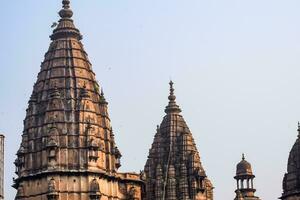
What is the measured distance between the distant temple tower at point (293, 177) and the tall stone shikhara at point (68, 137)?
11975mm

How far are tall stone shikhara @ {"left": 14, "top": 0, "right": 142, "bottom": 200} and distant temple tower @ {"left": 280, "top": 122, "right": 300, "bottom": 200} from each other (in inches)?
471

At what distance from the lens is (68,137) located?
60.5 meters

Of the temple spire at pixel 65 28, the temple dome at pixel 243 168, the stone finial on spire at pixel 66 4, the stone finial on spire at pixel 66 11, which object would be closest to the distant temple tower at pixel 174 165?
the temple dome at pixel 243 168

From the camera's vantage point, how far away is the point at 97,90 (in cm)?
6444

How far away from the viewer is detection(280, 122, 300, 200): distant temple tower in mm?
67938

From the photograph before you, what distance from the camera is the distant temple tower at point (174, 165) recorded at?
67188 mm

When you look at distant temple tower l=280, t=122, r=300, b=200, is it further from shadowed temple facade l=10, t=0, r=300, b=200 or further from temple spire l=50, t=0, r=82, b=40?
temple spire l=50, t=0, r=82, b=40

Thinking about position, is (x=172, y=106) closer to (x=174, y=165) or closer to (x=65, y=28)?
(x=174, y=165)

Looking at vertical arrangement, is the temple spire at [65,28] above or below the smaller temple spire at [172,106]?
above

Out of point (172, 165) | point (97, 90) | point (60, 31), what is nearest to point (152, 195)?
point (172, 165)

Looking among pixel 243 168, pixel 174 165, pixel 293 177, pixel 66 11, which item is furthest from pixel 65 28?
pixel 293 177

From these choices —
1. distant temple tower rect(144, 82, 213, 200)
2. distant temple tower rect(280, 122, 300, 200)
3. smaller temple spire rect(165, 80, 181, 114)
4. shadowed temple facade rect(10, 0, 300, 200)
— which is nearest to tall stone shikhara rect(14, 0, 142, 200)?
shadowed temple facade rect(10, 0, 300, 200)

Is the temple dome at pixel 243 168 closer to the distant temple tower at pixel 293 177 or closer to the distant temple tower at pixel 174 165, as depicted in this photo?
the distant temple tower at pixel 174 165

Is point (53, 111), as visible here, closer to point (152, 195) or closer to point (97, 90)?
point (97, 90)
